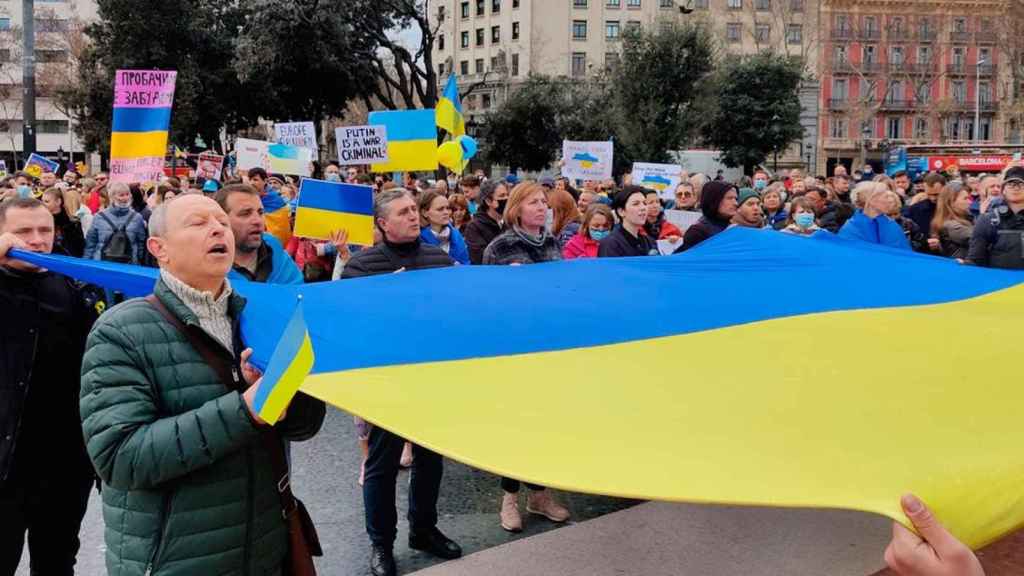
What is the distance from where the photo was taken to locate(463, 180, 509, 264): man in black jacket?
297 inches

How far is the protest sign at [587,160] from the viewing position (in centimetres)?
1508

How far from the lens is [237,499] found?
2.51 m

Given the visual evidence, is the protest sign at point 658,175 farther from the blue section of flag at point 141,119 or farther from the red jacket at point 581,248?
the blue section of flag at point 141,119

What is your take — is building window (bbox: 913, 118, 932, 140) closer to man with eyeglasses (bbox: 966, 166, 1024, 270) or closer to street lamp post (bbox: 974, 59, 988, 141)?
street lamp post (bbox: 974, 59, 988, 141)

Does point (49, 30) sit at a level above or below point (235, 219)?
above

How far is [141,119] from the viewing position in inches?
299

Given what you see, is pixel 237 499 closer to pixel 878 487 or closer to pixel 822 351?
pixel 878 487

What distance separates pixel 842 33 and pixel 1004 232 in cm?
7384

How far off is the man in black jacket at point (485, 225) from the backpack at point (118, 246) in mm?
3414

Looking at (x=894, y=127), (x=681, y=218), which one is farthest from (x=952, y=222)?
(x=894, y=127)

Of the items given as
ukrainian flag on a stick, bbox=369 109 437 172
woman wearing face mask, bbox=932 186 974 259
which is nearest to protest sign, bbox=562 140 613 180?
ukrainian flag on a stick, bbox=369 109 437 172

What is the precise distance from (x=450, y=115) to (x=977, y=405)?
10.3 metres

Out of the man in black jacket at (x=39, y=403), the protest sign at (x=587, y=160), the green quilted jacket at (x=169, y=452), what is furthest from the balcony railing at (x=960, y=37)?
the green quilted jacket at (x=169, y=452)

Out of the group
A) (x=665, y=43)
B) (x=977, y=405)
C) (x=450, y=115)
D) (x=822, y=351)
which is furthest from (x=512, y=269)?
(x=665, y=43)
